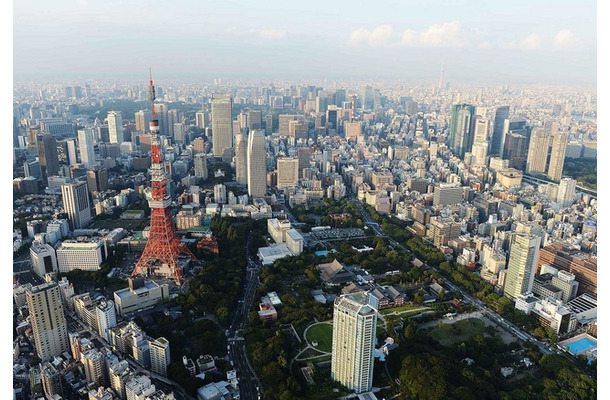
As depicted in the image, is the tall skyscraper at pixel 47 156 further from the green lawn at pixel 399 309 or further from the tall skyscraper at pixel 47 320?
the green lawn at pixel 399 309

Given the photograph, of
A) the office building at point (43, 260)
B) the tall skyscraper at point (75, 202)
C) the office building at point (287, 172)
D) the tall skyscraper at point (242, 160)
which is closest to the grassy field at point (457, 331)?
the office building at point (43, 260)

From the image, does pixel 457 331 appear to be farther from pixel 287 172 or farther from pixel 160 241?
pixel 287 172

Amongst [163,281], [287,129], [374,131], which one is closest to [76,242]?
[163,281]

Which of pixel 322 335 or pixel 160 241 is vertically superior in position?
pixel 160 241

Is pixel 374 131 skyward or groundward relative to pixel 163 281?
skyward

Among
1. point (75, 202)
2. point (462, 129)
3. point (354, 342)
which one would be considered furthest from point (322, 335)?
point (462, 129)

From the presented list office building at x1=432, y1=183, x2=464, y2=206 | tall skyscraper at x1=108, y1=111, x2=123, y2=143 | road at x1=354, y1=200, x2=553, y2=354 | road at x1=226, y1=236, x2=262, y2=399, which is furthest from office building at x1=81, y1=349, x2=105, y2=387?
tall skyscraper at x1=108, y1=111, x2=123, y2=143

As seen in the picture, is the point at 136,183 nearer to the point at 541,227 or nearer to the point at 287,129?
the point at 287,129
